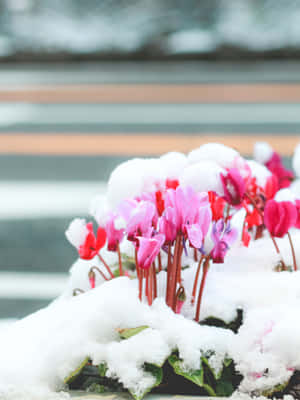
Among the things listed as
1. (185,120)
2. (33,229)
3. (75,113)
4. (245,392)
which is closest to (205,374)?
(245,392)

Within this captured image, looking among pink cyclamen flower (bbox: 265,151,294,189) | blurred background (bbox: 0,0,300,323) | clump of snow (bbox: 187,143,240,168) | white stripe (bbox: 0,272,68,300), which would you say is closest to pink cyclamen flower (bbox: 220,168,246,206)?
clump of snow (bbox: 187,143,240,168)

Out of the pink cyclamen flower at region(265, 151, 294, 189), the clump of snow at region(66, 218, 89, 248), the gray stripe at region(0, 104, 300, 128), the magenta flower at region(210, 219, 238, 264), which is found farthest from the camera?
the gray stripe at region(0, 104, 300, 128)

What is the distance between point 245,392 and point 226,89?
7.60 metres

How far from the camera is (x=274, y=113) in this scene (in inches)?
260

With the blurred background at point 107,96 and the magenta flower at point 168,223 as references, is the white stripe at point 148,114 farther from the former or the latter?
the magenta flower at point 168,223

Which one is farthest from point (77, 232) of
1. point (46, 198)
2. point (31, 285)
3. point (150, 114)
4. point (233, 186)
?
point (150, 114)

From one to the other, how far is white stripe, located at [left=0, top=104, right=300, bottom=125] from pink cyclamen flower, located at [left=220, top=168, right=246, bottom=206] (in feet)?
17.0

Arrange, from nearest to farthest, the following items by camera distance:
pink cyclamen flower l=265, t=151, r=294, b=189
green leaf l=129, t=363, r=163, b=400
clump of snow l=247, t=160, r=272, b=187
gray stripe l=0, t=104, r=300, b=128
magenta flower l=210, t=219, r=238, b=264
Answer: green leaf l=129, t=363, r=163, b=400, magenta flower l=210, t=219, r=238, b=264, clump of snow l=247, t=160, r=272, b=187, pink cyclamen flower l=265, t=151, r=294, b=189, gray stripe l=0, t=104, r=300, b=128

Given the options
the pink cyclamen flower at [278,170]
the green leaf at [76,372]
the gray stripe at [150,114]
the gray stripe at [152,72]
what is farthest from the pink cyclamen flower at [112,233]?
the gray stripe at [152,72]

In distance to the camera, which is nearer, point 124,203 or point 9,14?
point 124,203

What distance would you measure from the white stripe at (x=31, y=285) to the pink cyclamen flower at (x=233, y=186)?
6.27 feet

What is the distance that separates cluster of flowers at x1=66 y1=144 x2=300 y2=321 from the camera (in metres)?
1.04

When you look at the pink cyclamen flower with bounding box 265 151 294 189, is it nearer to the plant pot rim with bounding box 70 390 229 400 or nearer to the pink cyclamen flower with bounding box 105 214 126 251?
the pink cyclamen flower with bounding box 105 214 126 251

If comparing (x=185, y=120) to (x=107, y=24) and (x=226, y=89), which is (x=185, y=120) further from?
(x=107, y=24)
